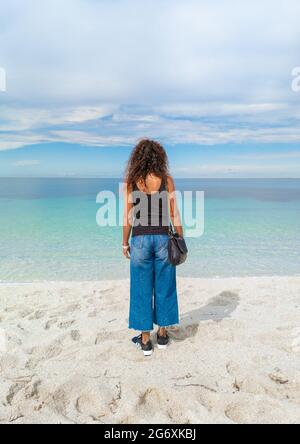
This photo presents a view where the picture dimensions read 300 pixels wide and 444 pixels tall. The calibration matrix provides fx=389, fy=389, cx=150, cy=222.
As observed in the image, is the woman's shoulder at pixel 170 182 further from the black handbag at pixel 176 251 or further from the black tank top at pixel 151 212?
the black handbag at pixel 176 251

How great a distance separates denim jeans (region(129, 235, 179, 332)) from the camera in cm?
391

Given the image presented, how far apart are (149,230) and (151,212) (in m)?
0.18

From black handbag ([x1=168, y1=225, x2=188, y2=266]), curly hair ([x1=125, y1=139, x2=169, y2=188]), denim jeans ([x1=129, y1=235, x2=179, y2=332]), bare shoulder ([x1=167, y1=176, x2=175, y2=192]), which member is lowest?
denim jeans ([x1=129, y1=235, x2=179, y2=332])

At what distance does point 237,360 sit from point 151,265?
4.11 feet

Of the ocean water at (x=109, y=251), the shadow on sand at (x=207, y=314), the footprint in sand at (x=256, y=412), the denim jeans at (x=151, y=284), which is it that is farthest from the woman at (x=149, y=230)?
the ocean water at (x=109, y=251)

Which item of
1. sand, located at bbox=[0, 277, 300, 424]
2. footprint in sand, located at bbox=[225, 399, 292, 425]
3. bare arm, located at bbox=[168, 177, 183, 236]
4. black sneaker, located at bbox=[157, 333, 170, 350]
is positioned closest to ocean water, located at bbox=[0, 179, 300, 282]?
sand, located at bbox=[0, 277, 300, 424]

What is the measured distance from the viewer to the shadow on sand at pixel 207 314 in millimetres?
4570

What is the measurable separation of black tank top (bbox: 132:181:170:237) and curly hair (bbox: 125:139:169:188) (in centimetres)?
10

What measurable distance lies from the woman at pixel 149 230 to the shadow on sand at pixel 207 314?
60 centimetres

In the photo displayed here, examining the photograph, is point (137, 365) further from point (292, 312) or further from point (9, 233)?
point (9, 233)

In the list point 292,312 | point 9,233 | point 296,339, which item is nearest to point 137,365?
point 296,339

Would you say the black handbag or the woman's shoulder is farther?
the woman's shoulder

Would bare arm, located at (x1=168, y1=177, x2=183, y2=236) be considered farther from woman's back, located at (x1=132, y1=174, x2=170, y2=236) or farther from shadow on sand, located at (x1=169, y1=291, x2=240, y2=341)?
shadow on sand, located at (x1=169, y1=291, x2=240, y2=341)

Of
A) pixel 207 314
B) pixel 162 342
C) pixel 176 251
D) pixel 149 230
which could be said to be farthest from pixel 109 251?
pixel 176 251
